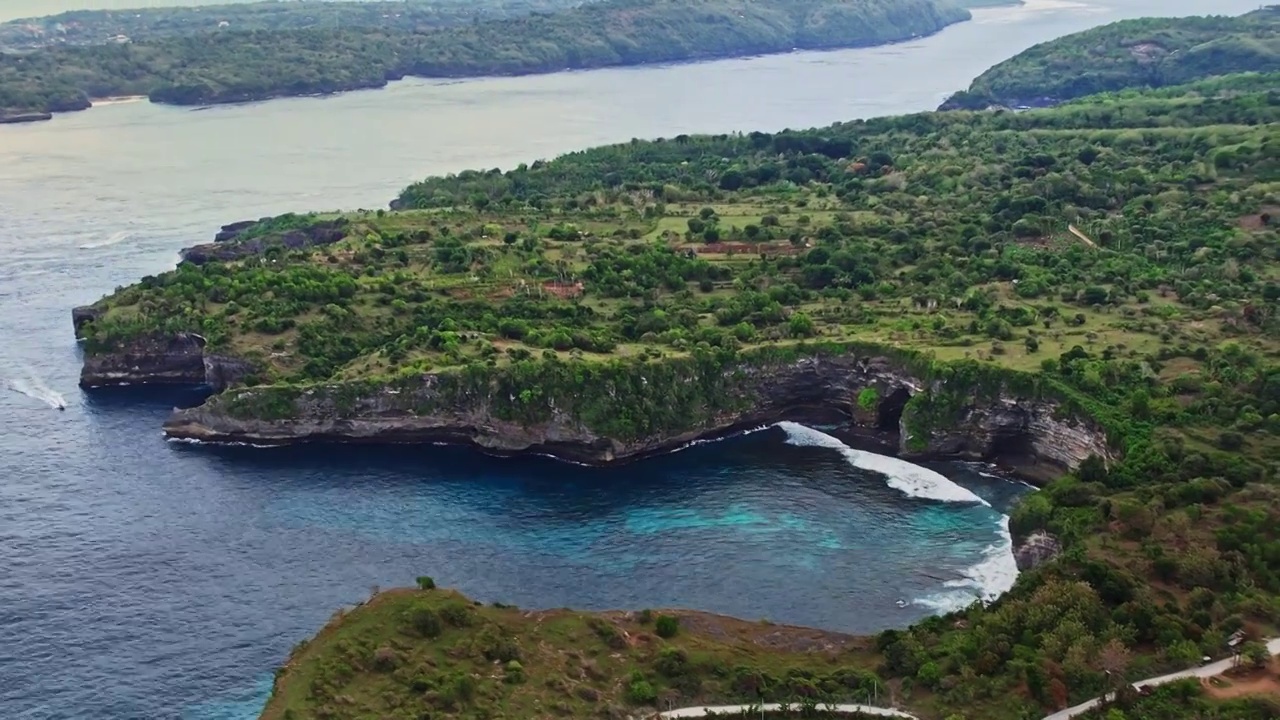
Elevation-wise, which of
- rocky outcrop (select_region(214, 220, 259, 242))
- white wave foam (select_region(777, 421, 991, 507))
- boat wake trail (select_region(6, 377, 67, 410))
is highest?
rocky outcrop (select_region(214, 220, 259, 242))

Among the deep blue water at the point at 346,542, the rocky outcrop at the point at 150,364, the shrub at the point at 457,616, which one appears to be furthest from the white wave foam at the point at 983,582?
the rocky outcrop at the point at 150,364

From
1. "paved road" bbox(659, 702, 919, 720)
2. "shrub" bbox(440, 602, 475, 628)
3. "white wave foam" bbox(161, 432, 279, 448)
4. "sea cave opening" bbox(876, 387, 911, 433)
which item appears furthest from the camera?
"white wave foam" bbox(161, 432, 279, 448)

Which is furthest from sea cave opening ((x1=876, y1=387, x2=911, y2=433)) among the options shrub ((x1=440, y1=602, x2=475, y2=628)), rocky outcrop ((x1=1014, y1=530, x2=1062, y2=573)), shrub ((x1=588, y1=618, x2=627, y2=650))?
shrub ((x1=440, y1=602, x2=475, y2=628))

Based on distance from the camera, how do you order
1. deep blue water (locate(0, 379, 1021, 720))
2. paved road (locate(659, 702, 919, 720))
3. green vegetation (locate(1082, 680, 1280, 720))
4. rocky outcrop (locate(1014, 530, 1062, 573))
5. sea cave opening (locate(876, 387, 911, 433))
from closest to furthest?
1. green vegetation (locate(1082, 680, 1280, 720))
2. paved road (locate(659, 702, 919, 720))
3. deep blue water (locate(0, 379, 1021, 720))
4. rocky outcrop (locate(1014, 530, 1062, 573))
5. sea cave opening (locate(876, 387, 911, 433))

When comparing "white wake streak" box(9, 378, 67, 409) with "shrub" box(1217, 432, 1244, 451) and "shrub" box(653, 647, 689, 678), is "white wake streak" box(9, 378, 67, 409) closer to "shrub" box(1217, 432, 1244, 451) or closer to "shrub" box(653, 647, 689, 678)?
"shrub" box(653, 647, 689, 678)

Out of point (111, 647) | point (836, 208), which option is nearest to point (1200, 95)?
point (836, 208)

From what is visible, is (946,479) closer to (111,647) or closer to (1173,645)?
(1173,645)

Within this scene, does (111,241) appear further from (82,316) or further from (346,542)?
(346,542)
